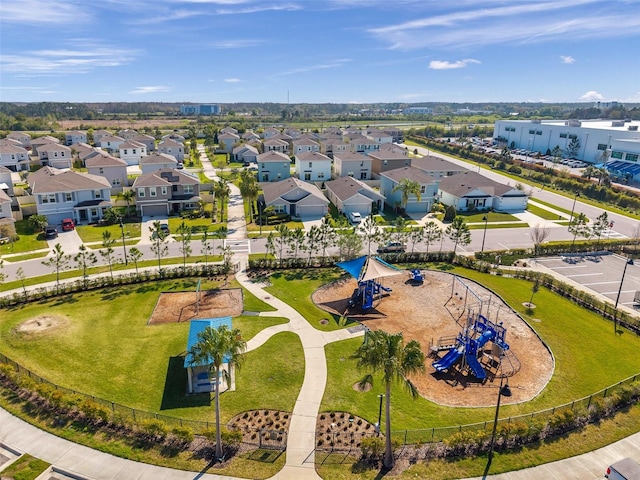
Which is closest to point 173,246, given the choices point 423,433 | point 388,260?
point 388,260

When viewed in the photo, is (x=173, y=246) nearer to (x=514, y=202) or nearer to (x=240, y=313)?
(x=240, y=313)

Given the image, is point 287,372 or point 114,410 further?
point 287,372

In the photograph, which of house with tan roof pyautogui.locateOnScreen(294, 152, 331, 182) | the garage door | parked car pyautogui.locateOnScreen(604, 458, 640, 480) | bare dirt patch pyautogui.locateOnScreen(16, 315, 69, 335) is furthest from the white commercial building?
bare dirt patch pyautogui.locateOnScreen(16, 315, 69, 335)

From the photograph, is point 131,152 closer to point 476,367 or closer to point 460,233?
point 460,233

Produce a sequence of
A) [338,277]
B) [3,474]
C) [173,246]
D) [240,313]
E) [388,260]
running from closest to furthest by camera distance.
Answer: [3,474], [240,313], [338,277], [388,260], [173,246]

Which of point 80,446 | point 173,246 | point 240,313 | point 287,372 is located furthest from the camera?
point 173,246

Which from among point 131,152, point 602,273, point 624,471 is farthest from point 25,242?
point 602,273
